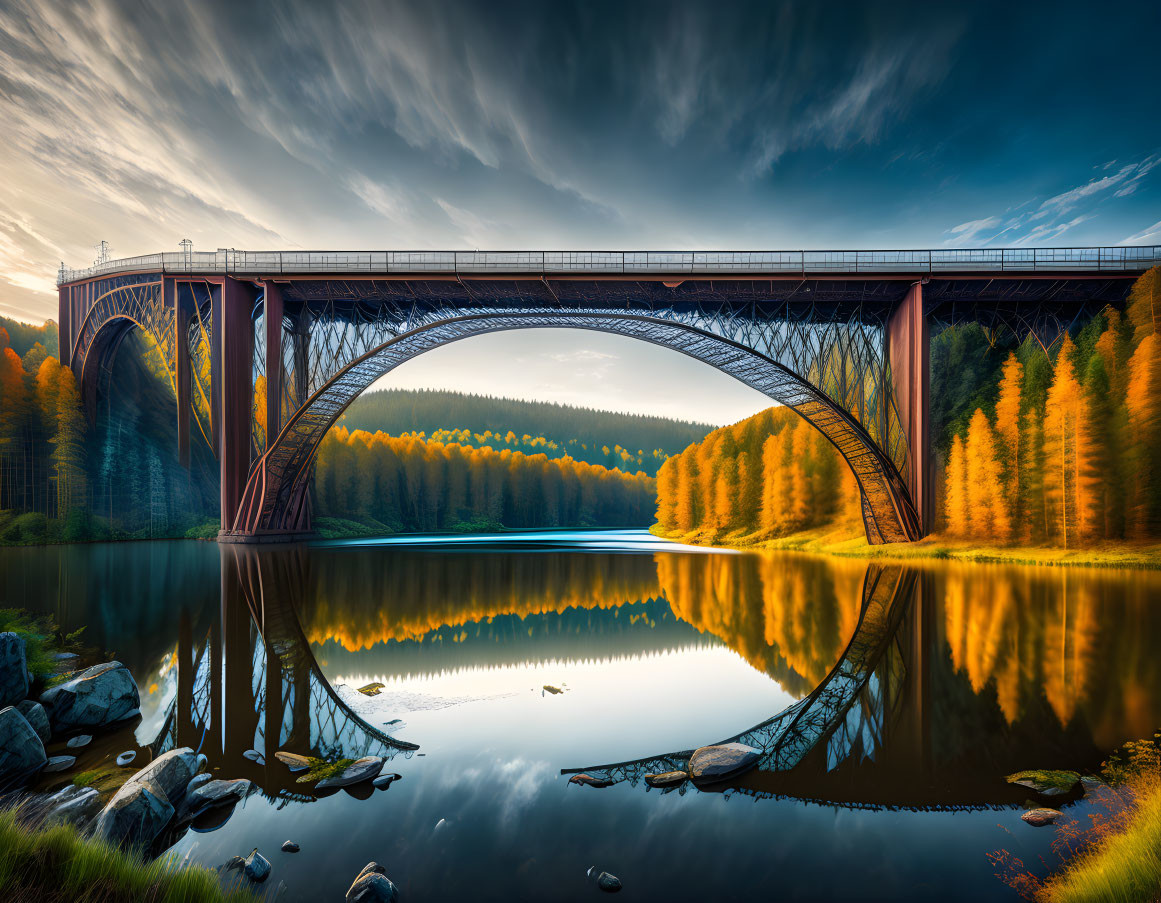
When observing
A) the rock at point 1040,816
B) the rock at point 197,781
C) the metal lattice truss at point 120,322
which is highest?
the metal lattice truss at point 120,322

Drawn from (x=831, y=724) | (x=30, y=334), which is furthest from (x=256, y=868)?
(x=30, y=334)

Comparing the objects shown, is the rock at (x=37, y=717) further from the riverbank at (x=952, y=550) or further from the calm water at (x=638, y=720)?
the riverbank at (x=952, y=550)

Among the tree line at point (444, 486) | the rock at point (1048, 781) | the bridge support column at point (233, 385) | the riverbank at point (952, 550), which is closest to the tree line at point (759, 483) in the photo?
the riverbank at point (952, 550)

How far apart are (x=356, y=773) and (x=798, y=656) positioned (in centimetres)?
912

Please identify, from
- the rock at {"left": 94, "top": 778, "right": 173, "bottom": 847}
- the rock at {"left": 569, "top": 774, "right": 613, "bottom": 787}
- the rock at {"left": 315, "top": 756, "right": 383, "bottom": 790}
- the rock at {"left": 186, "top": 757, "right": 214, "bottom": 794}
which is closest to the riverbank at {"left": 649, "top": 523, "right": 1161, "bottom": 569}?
the rock at {"left": 569, "top": 774, "right": 613, "bottom": 787}

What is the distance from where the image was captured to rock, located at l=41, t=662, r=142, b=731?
25.2 feet

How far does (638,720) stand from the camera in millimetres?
8234

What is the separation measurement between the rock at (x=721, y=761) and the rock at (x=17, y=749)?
809 cm

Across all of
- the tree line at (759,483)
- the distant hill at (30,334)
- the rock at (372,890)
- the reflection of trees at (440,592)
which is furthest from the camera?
the distant hill at (30,334)

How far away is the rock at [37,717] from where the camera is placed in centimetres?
715

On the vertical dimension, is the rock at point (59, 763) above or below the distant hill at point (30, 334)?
below

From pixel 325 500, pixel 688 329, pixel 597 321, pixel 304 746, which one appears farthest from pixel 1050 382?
pixel 325 500

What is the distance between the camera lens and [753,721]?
7.99 m

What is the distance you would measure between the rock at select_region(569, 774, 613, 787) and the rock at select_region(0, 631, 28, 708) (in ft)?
27.1
